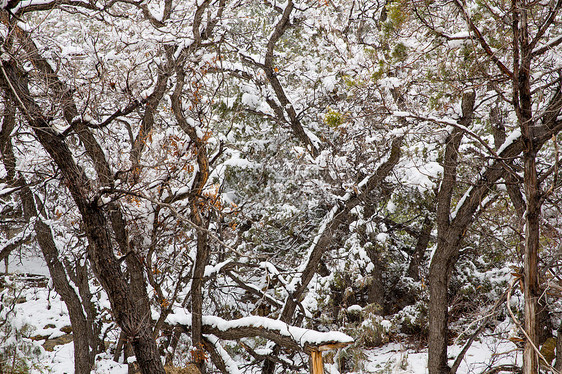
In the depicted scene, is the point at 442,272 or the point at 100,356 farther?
the point at 100,356

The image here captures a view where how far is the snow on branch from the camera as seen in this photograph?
4791 millimetres

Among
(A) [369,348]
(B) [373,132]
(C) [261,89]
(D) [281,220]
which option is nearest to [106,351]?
(D) [281,220]

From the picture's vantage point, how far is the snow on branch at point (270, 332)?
479 centimetres

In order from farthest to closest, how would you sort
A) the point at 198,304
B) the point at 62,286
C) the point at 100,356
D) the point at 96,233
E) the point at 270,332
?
the point at 100,356 → the point at 62,286 → the point at 198,304 → the point at 270,332 → the point at 96,233

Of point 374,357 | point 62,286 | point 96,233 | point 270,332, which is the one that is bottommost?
point 374,357

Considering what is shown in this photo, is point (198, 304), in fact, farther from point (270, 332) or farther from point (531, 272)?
point (531, 272)

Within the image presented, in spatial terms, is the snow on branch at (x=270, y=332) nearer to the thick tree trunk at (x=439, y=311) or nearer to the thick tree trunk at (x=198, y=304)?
the thick tree trunk at (x=198, y=304)

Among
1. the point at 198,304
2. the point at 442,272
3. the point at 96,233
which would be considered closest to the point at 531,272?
the point at 96,233

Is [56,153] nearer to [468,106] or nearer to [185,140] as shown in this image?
[185,140]

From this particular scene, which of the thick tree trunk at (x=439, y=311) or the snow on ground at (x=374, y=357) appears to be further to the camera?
the snow on ground at (x=374, y=357)

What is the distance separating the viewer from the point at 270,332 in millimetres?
5605

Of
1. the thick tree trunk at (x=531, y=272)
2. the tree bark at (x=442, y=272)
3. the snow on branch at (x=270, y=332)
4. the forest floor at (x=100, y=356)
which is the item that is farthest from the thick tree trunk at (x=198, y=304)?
the thick tree trunk at (x=531, y=272)

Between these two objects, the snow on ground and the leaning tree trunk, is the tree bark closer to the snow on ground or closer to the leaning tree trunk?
the snow on ground

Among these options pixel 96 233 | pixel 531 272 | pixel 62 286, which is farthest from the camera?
pixel 62 286
